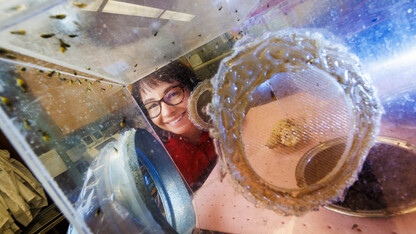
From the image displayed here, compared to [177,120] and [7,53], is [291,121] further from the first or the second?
[7,53]

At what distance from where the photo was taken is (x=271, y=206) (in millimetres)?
662

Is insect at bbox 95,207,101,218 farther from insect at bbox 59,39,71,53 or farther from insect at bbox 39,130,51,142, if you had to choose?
insect at bbox 59,39,71,53

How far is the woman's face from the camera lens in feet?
2.91

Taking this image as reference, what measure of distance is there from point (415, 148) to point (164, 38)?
946 mm

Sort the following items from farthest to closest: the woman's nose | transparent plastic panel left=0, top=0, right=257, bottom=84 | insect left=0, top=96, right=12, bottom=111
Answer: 1. the woman's nose
2. transparent plastic panel left=0, top=0, right=257, bottom=84
3. insect left=0, top=96, right=12, bottom=111

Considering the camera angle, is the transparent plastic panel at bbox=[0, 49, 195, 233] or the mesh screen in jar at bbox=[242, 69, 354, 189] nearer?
the transparent plastic panel at bbox=[0, 49, 195, 233]

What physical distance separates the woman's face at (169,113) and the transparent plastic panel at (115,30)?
0.33 feet

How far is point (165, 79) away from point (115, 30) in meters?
0.27

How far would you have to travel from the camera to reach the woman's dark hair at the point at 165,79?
86 cm

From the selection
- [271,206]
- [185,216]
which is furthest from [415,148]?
[185,216]

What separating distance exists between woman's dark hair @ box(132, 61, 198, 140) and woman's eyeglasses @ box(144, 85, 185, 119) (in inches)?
1.1

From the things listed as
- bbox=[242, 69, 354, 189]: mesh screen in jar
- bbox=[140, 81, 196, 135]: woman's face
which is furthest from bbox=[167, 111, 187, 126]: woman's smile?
bbox=[242, 69, 354, 189]: mesh screen in jar

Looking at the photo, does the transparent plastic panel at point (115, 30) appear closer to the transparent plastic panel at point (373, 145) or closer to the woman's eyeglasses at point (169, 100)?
the woman's eyeglasses at point (169, 100)

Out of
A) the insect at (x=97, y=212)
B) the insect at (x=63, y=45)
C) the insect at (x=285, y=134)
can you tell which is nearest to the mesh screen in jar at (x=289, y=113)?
the insect at (x=285, y=134)
